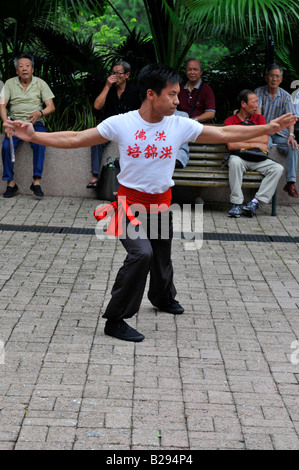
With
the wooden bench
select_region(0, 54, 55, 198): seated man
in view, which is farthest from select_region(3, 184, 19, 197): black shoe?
the wooden bench

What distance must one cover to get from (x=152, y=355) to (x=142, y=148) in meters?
1.40

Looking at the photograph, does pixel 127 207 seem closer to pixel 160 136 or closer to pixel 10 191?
pixel 160 136

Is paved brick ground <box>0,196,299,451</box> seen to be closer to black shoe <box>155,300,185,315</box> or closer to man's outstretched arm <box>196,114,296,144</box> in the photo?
black shoe <box>155,300,185,315</box>

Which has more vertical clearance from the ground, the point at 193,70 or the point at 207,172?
the point at 193,70

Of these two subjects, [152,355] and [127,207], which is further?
[127,207]

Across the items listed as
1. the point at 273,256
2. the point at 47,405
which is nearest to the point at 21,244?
the point at 273,256

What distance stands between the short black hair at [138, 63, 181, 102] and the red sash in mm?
679

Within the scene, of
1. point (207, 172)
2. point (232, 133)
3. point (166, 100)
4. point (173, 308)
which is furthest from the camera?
point (207, 172)

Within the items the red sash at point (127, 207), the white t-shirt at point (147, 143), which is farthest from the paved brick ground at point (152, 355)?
the white t-shirt at point (147, 143)

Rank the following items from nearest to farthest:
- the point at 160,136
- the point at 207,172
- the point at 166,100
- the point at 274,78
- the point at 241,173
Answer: the point at 166,100
the point at 160,136
the point at 241,173
the point at 207,172
the point at 274,78

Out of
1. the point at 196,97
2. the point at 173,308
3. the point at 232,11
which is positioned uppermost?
the point at 232,11

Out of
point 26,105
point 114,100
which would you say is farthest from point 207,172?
point 26,105

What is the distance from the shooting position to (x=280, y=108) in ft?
33.4

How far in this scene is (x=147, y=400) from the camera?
4.39m
